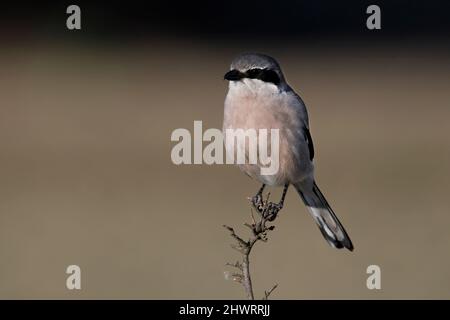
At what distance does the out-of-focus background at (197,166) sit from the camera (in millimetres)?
5926

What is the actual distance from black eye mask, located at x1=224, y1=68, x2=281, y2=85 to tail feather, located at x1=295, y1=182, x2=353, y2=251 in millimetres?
561

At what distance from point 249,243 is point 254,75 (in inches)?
29.8

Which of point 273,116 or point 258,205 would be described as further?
point 273,116

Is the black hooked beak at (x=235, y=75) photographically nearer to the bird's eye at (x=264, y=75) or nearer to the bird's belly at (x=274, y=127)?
the bird's eye at (x=264, y=75)

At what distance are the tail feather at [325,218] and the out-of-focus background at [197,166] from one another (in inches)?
77.5

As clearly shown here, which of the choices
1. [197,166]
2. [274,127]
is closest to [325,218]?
[274,127]

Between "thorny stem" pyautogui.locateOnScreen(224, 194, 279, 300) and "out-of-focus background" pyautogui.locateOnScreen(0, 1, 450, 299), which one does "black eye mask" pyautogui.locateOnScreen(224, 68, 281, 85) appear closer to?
"thorny stem" pyautogui.locateOnScreen(224, 194, 279, 300)

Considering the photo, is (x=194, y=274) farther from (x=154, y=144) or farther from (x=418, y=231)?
(x=154, y=144)

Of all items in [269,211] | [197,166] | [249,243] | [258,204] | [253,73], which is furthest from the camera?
[197,166]

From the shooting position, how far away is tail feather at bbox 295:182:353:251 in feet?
10.7

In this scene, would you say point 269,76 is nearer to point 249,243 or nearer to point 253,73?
point 253,73

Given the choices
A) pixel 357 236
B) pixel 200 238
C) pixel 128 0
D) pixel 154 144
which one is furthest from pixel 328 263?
pixel 128 0

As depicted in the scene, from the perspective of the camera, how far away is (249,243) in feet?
7.05

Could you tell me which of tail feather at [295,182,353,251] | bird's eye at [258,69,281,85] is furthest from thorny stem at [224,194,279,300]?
tail feather at [295,182,353,251]
